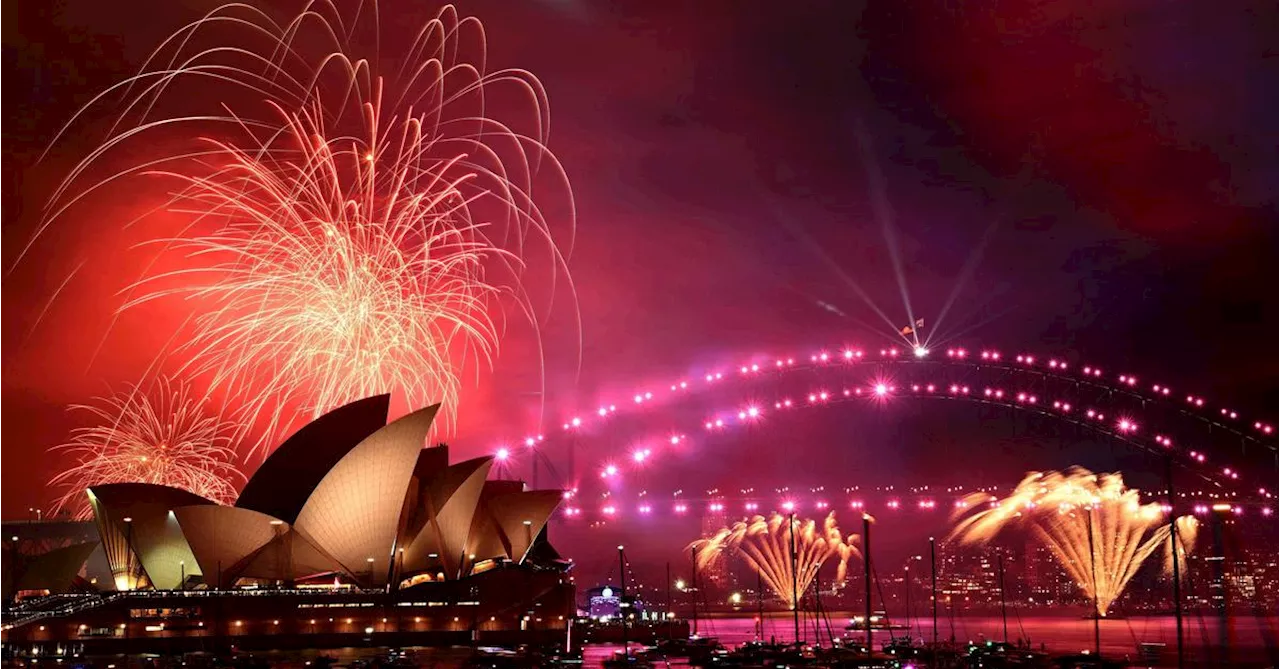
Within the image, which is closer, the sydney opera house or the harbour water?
the sydney opera house

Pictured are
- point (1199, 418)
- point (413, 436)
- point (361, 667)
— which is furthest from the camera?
point (1199, 418)

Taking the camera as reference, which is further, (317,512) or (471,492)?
(471,492)

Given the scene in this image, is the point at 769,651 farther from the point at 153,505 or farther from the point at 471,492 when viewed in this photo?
the point at 153,505

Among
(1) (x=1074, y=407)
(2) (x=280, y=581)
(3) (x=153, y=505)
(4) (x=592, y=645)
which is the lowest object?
(4) (x=592, y=645)

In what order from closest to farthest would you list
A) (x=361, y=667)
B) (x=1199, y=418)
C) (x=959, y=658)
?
(x=361, y=667)
(x=959, y=658)
(x=1199, y=418)

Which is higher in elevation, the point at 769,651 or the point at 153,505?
the point at 153,505

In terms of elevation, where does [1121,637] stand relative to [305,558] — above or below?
below

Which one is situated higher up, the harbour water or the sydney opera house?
the sydney opera house

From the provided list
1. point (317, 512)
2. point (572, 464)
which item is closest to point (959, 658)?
point (317, 512)
